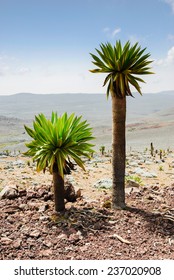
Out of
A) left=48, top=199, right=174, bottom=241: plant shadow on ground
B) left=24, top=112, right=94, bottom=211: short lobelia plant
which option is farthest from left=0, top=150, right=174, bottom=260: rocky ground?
left=24, top=112, right=94, bottom=211: short lobelia plant

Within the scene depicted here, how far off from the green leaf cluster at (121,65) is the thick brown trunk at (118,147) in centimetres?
36

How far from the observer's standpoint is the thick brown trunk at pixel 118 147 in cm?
894

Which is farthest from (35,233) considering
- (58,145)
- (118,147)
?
(118,147)

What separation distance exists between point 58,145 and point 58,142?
0.11 metres

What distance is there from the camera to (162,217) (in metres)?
8.98

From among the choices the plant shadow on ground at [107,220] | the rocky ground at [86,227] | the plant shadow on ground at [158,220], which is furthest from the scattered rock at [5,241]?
the plant shadow on ground at [158,220]

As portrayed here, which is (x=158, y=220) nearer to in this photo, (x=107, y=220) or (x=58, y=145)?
(x=107, y=220)

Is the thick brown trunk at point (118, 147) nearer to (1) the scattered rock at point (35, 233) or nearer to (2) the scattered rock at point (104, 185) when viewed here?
(1) the scattered rock at point (35, 233)

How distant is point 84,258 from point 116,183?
3063 millimetres

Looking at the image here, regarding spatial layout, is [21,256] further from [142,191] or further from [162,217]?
[142,191]

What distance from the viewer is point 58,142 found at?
8.48 m

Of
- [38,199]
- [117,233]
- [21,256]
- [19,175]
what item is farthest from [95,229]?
[19,175]

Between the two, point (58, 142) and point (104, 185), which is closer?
point (58, 142)

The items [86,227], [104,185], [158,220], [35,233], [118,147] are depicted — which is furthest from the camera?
[104,185]
